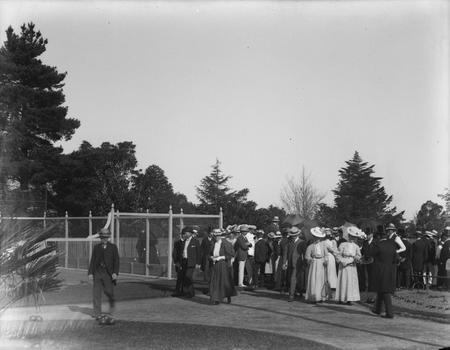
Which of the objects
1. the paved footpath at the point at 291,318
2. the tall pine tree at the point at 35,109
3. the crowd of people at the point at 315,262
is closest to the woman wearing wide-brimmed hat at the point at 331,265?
the crowd of people at the point at 315,262

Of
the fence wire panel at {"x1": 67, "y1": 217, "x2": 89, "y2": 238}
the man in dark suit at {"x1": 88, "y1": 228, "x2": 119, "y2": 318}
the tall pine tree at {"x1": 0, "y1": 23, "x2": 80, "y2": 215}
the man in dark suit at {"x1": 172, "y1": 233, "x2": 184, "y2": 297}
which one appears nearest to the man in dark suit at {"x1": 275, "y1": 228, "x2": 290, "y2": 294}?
the man in dark suit at {"x1": 172, "y1": 233, "x2": 184, "y2": 297}

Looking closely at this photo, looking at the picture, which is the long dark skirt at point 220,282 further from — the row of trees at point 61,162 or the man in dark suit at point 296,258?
the row of trees at point 61,162

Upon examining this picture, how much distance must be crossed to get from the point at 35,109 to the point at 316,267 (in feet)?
96.5

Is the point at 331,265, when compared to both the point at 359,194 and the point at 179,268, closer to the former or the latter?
the point at 179,268

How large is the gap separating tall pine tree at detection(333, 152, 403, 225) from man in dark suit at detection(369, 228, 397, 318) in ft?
146

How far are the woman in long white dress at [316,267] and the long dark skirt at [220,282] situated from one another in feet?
Result: 6.11

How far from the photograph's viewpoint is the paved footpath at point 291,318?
9.90m

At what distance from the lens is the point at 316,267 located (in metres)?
15.4

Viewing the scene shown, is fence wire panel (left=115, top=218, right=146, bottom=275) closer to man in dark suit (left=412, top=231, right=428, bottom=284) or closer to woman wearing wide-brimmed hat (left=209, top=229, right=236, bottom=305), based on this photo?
woman wearing wide-brimmed hat (left=209, top=229, right=236, bottom=305)

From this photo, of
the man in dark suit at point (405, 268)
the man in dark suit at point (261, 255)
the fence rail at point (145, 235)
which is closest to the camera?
the man in dark suit at point (405, 268)

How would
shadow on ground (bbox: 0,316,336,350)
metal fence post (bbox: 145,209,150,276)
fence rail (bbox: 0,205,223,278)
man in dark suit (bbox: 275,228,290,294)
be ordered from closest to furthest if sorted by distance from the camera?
shadow on ground (bbox: 0,316,336,350)
man in dark suit (bbox: 275,228,290,294)
fence rail (bbox: 0,205,223,278)
metal fence post (bbox: 145,209,150,276)

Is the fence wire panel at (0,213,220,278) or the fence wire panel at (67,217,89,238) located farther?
the fence wire panel at (67,217,89,238)

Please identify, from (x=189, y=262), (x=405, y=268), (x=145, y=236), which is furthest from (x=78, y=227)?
(x=405, y=268)

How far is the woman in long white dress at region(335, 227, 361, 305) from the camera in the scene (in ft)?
49.1
